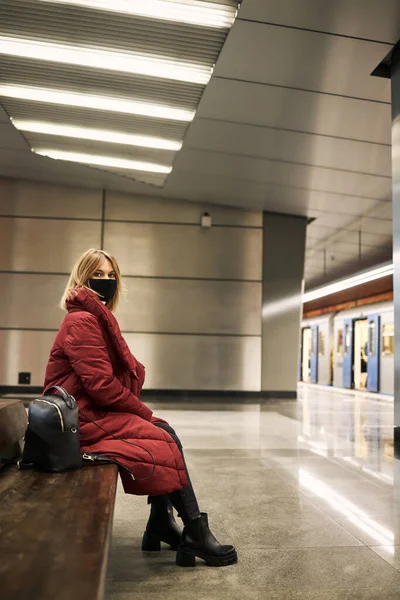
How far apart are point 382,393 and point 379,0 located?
14.1 m

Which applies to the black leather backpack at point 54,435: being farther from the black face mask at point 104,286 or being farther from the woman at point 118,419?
the black face mask at point 104,286

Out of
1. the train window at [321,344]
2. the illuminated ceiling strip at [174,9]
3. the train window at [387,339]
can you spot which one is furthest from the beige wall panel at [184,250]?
the train window at [321,344]

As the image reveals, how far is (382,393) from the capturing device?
17.4 m

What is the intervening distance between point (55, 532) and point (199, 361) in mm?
9890

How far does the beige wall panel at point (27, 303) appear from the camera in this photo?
11250 millimetres

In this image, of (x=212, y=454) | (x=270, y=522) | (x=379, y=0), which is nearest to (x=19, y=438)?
(x=270, y=522)

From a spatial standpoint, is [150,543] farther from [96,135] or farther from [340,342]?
[340,342]

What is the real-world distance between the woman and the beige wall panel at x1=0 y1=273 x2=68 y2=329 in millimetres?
8690

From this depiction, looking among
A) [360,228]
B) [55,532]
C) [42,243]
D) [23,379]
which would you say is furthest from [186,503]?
A: [360,228]

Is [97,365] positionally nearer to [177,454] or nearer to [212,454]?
[177,454]

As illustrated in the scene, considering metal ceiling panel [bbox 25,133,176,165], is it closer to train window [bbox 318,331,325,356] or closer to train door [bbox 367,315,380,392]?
train door [bbox 367,315,380,392]

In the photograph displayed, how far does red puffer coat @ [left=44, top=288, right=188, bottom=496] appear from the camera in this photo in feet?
8.39

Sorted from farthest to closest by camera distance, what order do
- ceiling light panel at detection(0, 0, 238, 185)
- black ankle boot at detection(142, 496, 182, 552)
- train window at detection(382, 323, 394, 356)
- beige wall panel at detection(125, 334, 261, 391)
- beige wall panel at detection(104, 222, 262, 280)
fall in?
train window at detection(382, 323, 394, 356) < beige wall panel at detection(104, 222, 262, 280) < beige wall panel at detection(125, 334, 261, 391) < ceiling light panel at detection(0, 0, 238, 185) < black ankle boot at detection(142, 496, 182, 552)

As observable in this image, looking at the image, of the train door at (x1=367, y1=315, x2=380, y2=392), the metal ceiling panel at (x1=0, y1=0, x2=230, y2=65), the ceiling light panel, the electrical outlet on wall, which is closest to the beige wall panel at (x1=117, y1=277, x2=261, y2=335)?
the electrical outlet on wall
